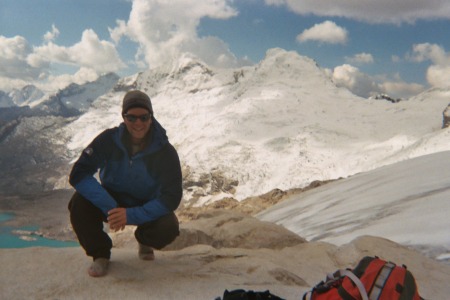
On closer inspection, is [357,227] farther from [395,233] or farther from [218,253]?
[218,253]

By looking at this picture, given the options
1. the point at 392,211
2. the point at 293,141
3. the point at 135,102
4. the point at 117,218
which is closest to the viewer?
the point at 117,218

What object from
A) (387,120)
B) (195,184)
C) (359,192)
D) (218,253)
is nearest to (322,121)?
(387,120)

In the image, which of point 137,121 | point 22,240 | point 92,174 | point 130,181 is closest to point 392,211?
point 130,181

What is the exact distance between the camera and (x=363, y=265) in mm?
3398

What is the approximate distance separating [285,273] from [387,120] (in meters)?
146

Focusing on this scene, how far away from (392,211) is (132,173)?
8.93 metres

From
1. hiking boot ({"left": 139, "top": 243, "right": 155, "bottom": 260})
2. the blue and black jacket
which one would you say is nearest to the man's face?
the blue and black jacket

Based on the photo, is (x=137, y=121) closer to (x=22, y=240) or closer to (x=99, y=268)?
(x=99, y=268)

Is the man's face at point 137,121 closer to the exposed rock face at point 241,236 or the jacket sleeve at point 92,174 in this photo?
the jacket sleeve at point 92,174

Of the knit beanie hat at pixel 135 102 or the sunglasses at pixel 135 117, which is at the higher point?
the knit beanie hat at pixel 135 102

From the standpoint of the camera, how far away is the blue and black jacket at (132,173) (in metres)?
4.28

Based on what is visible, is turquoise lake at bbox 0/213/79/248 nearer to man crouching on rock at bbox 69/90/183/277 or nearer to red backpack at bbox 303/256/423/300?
man crouching on rock at bbox 69/90/183/277

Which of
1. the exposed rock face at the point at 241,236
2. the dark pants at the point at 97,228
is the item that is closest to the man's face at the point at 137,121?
the dark pants at the point at 97,228

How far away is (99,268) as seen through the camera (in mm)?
4418
